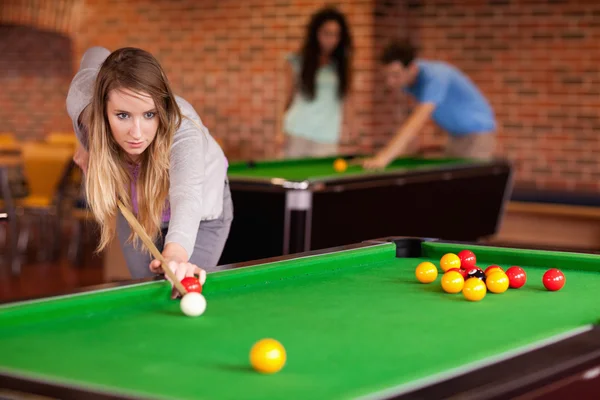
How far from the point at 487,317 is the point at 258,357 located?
2.13 ft

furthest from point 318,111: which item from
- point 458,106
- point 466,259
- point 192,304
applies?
point 192,304

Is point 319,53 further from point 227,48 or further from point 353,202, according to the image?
point 227,48

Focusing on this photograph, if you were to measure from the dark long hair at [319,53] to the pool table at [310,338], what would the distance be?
3.21 m

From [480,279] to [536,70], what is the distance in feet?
15.8

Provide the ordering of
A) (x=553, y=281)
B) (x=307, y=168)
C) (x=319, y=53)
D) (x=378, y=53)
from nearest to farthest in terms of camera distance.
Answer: (x=553, y=281) → (x=307, y=168) → (x=319, y=53) → (x=378, y=53)

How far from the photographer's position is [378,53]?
6801mm

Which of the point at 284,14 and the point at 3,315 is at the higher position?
the point at 284,14

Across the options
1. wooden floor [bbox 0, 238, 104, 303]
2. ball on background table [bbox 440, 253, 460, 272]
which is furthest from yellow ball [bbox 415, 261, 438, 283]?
wooden floor [bbox 0, 238, 104, 303]

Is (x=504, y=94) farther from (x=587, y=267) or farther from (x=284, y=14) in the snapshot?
(x=587, y=267)

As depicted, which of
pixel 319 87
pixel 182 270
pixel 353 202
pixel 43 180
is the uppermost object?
pixel 319 87

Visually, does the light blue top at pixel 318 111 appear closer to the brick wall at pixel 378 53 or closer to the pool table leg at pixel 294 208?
the brick wall at pixel 378 53

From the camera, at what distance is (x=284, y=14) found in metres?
7.00

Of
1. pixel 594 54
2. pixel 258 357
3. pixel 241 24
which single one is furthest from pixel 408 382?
pixel 241 24

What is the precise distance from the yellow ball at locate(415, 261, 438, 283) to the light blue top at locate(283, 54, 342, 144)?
3.47 meters
